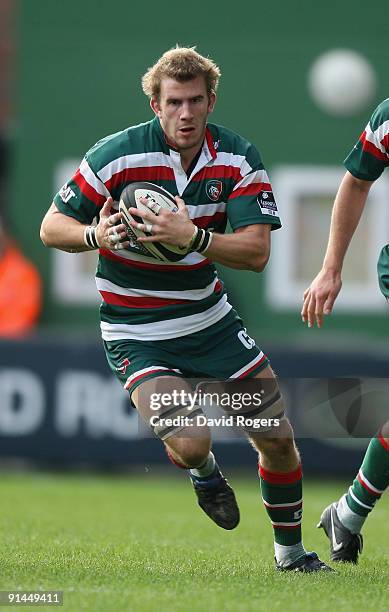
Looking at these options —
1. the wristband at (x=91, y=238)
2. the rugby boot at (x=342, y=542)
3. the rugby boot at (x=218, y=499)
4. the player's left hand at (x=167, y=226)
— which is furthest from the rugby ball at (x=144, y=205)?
the rugby boot at (x=342, y=542)

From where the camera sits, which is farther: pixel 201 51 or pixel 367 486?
pixel 201 51

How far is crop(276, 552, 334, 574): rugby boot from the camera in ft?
18.9

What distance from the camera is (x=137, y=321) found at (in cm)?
582

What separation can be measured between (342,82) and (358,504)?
24.7 feet

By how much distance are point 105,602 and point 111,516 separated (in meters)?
3.75

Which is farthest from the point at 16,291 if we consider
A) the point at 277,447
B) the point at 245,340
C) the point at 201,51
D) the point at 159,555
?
the point at 277,447

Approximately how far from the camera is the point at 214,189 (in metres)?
5.70

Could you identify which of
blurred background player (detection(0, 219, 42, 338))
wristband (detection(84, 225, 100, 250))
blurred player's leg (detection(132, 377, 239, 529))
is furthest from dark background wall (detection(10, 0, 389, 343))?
wristband (detection(84, 225, 100, 250))

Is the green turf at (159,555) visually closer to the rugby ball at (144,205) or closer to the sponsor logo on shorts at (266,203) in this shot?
the rugby ball at (144,205)

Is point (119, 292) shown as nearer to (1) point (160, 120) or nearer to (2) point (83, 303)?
(1) point (160, 120)

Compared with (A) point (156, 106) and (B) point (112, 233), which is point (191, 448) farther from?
(A) point (156, 106)

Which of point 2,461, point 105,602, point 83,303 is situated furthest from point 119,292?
point 83,303

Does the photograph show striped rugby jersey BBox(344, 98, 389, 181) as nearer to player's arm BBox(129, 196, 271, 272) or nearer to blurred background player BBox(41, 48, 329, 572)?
blurred background player BBox(41, 48, 329, 572)

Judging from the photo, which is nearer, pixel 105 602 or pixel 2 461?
pixel 105 602
